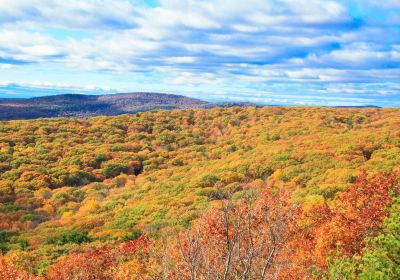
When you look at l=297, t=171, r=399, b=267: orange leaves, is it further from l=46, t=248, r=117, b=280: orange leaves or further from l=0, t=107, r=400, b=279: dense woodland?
l=46, t=248, r=117, b=280: orange leaves

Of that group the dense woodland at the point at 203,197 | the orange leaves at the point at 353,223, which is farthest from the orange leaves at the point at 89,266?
the orange leaves at the point at 353,223

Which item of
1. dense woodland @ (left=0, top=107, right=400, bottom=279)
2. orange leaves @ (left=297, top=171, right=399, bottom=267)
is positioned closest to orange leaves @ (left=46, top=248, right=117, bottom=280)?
dense woodland @ (left=0, top=107, right=400, bottom=279)

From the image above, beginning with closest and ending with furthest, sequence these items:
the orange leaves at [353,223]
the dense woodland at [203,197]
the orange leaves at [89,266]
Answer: the dense woodland at [203,197] → the orange leaves at [353,223] → the orange leaves at [89,266]

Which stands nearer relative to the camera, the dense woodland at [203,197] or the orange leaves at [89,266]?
the dense woodland at [203,197]

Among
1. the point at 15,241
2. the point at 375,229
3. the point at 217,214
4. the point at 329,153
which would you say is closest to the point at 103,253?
the point at 217,214

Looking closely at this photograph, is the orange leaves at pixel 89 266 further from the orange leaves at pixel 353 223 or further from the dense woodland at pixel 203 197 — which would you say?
the orange leaves at pixel 353 223

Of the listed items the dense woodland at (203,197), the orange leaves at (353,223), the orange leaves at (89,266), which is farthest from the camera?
the orange leaves at (89,266)

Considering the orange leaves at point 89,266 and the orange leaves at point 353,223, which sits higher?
the orange leaves at point 353,223

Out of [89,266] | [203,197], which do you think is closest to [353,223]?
[89,266]
